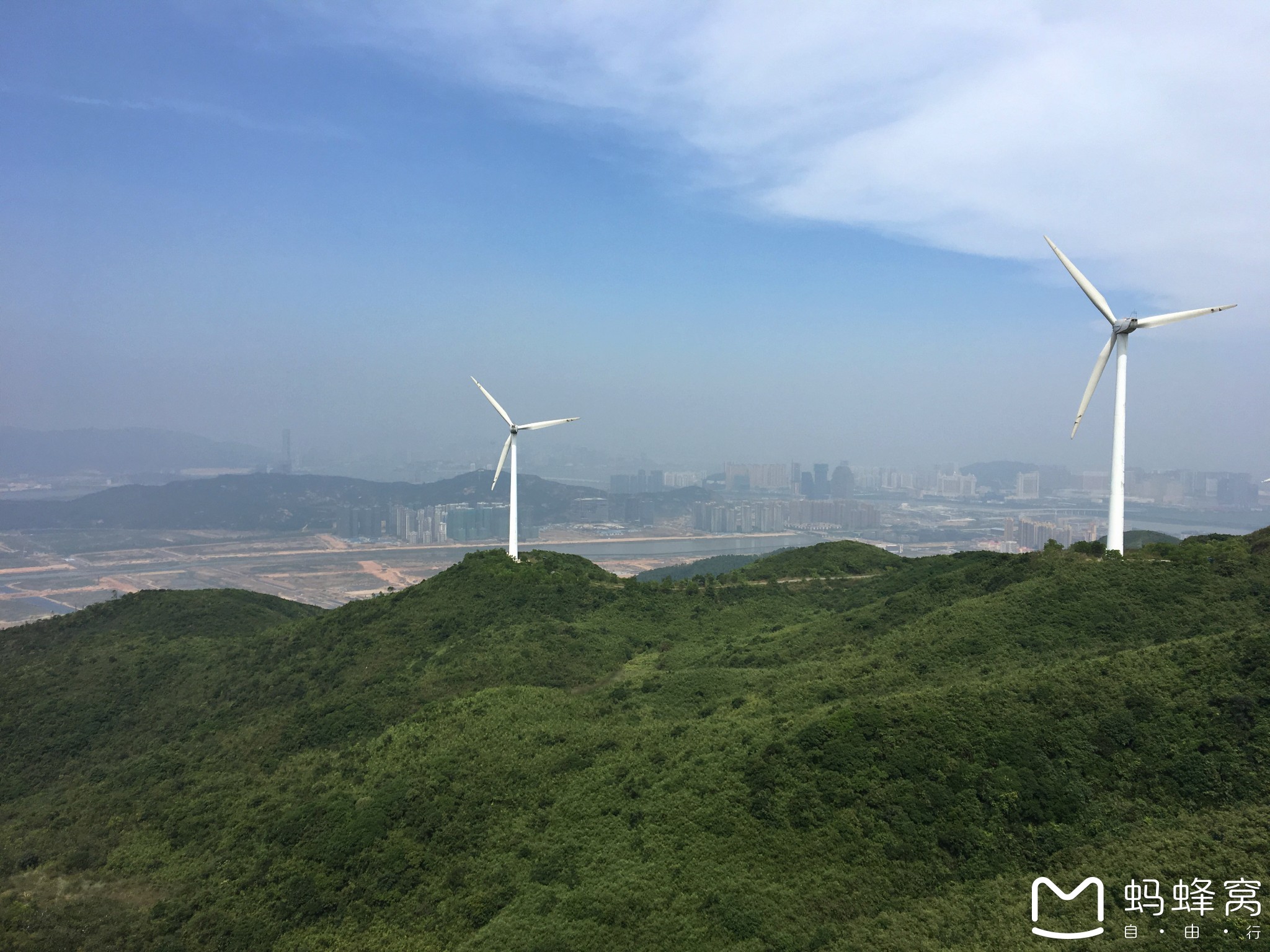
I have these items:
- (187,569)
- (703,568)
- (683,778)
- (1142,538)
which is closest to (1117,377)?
(683,778)

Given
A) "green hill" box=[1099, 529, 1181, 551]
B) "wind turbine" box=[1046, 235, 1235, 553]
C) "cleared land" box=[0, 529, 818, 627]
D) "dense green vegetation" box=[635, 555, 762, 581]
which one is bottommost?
"cleared land" box=[0, 529, 818, 627]

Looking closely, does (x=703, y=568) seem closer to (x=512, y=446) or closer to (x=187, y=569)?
(x=512, y=446)

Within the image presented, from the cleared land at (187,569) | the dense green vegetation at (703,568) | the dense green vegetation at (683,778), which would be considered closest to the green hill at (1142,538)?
the dense green vegetation at (703,568)

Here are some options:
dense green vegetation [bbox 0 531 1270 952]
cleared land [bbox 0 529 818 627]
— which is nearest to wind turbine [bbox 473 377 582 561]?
dense green vegetation [bbox 0 531 1270 952]

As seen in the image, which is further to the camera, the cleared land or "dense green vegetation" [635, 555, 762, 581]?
the cleared land

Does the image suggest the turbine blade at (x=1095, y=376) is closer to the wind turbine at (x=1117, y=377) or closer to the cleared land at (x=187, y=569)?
the wind turbine at (x=1117, y=377)

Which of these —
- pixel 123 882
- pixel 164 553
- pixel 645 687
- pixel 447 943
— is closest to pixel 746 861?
pixel 447 943

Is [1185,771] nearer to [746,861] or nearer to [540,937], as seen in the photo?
[746,861]

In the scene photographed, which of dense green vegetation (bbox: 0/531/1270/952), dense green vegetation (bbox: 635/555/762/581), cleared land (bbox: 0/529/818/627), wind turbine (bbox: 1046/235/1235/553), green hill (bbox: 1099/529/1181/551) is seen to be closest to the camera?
dense green vegetation (bbox: 0/531/1270/952)

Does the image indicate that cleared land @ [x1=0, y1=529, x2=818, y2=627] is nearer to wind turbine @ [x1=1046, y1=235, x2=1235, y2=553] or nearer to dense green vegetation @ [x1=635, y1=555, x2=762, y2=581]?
dense green vegetation @ [x1=635, y1=555, x2=762, y2=581]
